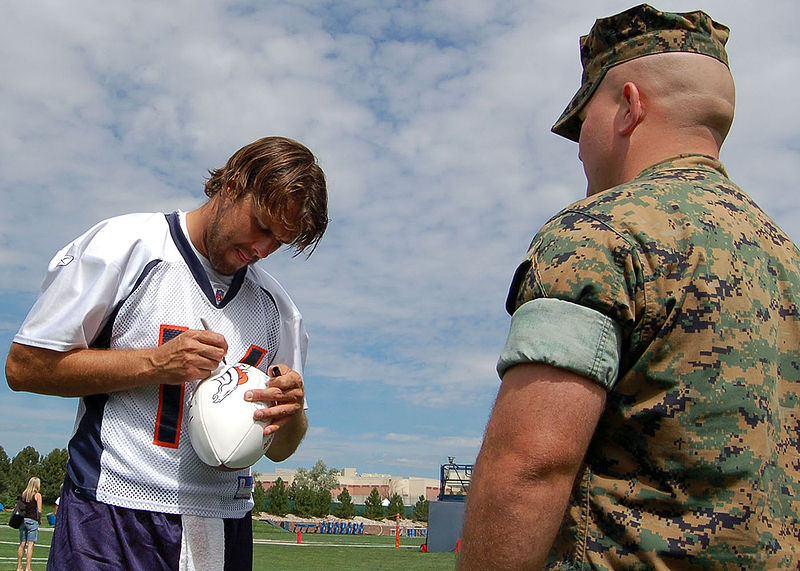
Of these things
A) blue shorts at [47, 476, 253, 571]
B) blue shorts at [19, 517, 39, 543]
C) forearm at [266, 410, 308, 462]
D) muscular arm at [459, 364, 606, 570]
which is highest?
forearm at [266, 410, 308, 462]

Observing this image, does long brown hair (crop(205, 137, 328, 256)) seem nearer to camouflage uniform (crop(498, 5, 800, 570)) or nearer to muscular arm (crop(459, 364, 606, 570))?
camouflage uniform (crop(498, 5, 800, 570))

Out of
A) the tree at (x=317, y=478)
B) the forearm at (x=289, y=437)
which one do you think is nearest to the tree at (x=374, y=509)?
the tree at (x=317, y=478)

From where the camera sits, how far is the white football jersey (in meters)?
2.77

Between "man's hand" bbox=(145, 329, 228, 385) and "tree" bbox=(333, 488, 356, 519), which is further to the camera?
"tree" bbox=(333, 488, 356, 519)

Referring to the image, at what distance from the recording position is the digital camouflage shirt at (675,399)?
1600 mm

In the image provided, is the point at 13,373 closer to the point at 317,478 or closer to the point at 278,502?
the point at 278,502

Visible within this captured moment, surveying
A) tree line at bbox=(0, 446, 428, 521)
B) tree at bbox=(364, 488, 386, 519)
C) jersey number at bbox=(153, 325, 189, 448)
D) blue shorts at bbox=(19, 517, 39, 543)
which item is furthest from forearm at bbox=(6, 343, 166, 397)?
tree at bbox=(364, 488, 386, 519)

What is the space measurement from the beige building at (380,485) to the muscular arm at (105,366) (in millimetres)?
102584

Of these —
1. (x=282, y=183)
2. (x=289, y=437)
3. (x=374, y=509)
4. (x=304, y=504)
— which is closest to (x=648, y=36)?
(x=282, y=183)

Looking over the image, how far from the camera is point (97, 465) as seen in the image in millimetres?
2811

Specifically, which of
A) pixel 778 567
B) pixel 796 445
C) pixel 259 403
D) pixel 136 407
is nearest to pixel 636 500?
pixel 778 567

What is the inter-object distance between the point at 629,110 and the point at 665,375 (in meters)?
0.73

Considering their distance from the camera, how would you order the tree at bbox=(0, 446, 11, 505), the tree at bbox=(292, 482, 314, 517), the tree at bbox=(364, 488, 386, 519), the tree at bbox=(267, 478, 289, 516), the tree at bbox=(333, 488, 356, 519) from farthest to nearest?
the tree at bbox=(364, 488, 386, 519) < the tree at bbox=(333, 488, 356, 519) < the tree at bbox=(292, 482, 314, 517) < the tree at bbox=(267, 478, 289, 516) < the tree at bbox=(0, 446, 11, 505)

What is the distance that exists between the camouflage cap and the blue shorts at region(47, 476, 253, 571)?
204 cm
